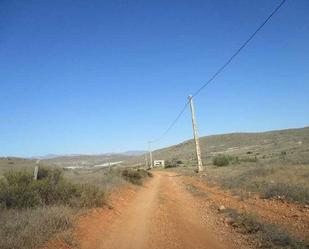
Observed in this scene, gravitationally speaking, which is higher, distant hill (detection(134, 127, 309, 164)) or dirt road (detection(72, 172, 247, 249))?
distant hill (detection(134, 127, 309, 164))

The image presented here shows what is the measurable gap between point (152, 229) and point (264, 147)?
68.1m

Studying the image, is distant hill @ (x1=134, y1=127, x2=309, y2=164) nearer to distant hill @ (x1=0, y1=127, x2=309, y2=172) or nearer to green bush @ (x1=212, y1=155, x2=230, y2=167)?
distant hill @ (x1=0, y1=127, x2=309, y2=172)

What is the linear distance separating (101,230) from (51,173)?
7052mm

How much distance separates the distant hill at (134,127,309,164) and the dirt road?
15536 millimetres

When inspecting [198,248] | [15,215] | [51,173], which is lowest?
[198,248]

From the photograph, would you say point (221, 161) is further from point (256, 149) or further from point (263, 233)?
point (256, 149)

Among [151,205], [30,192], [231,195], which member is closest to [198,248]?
[30,192]

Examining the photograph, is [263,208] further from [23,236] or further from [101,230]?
[23,236]

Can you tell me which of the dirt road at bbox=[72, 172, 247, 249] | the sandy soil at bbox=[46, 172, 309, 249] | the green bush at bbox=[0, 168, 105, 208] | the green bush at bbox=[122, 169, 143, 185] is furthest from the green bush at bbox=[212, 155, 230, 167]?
the green bush at bbox=[0, 168, 105, 208]

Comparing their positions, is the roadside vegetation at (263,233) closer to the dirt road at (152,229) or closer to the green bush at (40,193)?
the dirt road at (152,229)

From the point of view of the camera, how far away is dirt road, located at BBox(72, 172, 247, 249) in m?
8.45

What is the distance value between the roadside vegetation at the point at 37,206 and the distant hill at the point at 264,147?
57.3 ft

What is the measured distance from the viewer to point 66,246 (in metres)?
8.38

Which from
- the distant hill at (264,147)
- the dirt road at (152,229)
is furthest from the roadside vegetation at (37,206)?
the distant hill at (264,147)
